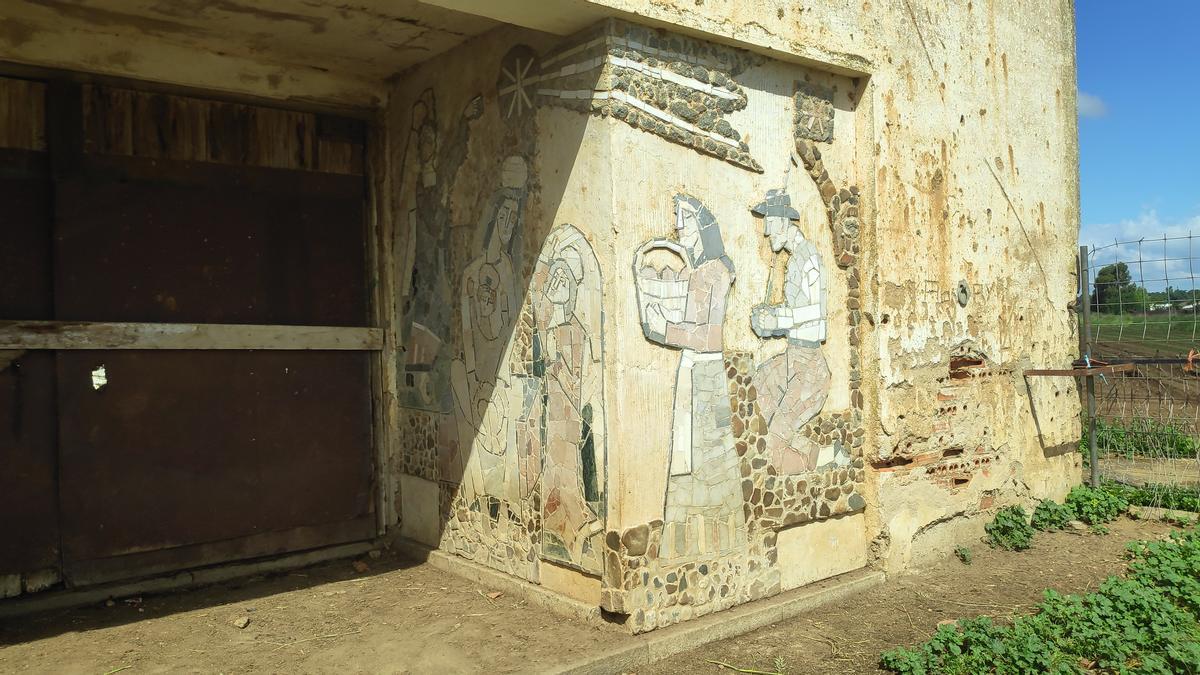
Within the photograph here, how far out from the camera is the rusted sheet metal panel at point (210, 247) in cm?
467

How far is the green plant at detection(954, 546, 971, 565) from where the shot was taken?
5555 mm

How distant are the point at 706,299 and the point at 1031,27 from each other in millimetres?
3872

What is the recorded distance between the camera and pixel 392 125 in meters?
5.57

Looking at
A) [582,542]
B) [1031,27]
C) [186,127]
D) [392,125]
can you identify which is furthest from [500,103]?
[1031,27]

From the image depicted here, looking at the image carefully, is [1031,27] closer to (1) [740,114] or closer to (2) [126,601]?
(1) [740,114]

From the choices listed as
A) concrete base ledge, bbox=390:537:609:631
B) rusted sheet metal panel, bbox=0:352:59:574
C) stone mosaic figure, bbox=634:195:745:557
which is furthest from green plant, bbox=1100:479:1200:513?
rusted sheet metal panel, bbox=0:352:59:574

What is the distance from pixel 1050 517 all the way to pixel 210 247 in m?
5.65

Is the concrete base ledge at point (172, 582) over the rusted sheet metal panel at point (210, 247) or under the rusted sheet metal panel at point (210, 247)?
under

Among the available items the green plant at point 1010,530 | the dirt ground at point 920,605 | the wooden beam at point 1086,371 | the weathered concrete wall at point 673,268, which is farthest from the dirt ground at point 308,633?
the wooden beam at point 1086,371

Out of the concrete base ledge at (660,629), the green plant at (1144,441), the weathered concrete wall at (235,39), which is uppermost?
the weathered concrete wall at (235,39)

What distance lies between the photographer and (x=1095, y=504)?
6.46 meters

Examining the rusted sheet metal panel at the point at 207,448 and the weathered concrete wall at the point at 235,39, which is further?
the rusted sheet metal panel at the point at 207,448

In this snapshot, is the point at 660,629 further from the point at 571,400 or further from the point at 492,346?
the point at 492,346

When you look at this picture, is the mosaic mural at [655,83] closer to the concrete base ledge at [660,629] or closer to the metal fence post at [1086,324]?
the concrete base ledge at [660,629]
